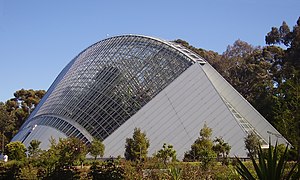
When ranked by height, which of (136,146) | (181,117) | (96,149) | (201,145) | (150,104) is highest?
(150,104)

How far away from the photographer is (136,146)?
2628cm

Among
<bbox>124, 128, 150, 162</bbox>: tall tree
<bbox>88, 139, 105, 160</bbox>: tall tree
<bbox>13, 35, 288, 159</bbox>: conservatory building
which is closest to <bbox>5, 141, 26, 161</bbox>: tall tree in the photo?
<bbox>13, 35, 288, 159</bbox>: conservatory building

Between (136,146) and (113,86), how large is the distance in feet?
25.5

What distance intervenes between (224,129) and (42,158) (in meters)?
13.3

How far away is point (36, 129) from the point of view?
118 ft

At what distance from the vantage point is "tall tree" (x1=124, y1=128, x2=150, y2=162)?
2616 cm

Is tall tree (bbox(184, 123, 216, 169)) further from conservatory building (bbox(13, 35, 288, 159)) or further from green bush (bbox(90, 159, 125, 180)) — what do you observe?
green bush (bbox(90, 159, 125, 180))

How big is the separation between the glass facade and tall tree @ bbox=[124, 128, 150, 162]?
299 centimetres

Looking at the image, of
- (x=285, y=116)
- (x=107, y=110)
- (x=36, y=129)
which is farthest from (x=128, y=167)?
(x=36, y=129)

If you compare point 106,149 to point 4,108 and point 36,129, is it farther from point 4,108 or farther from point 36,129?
point 4,108

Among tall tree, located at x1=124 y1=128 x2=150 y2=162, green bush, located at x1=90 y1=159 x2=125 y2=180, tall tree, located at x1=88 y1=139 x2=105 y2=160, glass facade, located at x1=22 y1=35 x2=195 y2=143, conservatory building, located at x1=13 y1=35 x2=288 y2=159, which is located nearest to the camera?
green bush, located at x1=90 y1=159 x2=125 y2=180

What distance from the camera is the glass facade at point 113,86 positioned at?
30.8m

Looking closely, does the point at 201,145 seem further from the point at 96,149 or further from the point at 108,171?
the point at 108,171

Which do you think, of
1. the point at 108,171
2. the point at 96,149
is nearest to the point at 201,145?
the point at 96,149
